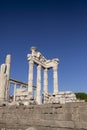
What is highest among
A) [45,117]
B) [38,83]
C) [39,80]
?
[39,80]

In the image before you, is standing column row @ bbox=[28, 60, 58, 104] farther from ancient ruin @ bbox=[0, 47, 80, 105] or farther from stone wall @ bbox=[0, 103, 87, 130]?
stone wall @ bbox=[0, 103, 87, 130]

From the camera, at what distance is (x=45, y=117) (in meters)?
9.59

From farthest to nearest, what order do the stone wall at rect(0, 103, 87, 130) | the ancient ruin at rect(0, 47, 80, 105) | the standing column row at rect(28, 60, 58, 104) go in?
the standing column row at rect(28, 60, 58, 104) → the ancient ruin at rect(0, 47, 80, 105) → the stone wall at rect(0, 103, 87, 130)

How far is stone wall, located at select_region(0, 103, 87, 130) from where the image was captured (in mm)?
8305

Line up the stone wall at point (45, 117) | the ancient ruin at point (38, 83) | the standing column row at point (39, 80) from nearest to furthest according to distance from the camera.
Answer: the stone wall at point (45, 117) < the ancient ruin at point (38, 83) < the standing column row at point (39, 80)

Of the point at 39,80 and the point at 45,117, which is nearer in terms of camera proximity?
the point at 45,117

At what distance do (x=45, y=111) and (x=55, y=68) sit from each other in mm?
19180

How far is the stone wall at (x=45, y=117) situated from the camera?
8305 mm

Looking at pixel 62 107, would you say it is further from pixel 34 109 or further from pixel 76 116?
pixel 34 109

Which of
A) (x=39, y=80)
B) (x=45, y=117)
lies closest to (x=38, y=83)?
(x=39, y=80)

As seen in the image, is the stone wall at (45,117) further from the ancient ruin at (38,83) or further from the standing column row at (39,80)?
the standing column row at (39,80)

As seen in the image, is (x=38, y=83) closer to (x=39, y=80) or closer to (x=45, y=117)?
(x=39, y=80)

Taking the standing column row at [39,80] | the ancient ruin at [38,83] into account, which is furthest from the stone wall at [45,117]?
the standing column row at [39,80]

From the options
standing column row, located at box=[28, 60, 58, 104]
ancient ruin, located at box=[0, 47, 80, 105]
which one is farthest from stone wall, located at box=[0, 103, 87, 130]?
standing column row, located at box=[28, 60, 58, 104]
